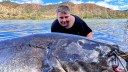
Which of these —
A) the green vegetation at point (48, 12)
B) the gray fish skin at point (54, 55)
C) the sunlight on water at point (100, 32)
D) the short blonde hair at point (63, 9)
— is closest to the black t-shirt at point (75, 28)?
the sunlight on water at point (100, 32)

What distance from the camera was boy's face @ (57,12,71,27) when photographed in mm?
7654

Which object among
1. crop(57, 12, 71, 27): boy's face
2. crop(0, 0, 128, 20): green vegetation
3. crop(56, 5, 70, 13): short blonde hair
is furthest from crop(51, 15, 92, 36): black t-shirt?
crop(0, 0, 128, 20): green vegetation

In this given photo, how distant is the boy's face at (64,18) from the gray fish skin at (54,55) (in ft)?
6.24

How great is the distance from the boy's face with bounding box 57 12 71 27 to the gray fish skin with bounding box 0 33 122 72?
1903 mm

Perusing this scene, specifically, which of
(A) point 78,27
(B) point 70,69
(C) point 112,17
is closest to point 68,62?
(B) point 70,69

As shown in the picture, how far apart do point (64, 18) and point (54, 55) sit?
7.76 ft

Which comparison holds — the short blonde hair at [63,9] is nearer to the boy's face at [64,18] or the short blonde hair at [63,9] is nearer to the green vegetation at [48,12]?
the boy's face at [64,18]

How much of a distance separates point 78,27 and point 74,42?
2982 millimetres

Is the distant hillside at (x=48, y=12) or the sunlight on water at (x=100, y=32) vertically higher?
the sunlight on water at (x=100, y=32)

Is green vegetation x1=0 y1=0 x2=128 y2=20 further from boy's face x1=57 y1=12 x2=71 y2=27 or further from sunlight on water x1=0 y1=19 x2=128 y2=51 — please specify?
boy's face x1=57 y1=12 x2=71 y2=27

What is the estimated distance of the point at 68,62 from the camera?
17.6 ft

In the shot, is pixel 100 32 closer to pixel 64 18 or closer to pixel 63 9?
pixel 64 18

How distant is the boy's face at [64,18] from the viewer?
7654mm

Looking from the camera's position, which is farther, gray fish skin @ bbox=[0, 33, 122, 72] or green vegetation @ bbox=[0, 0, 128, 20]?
green vegetation @ bbox=[0, 0, 128, 20]
